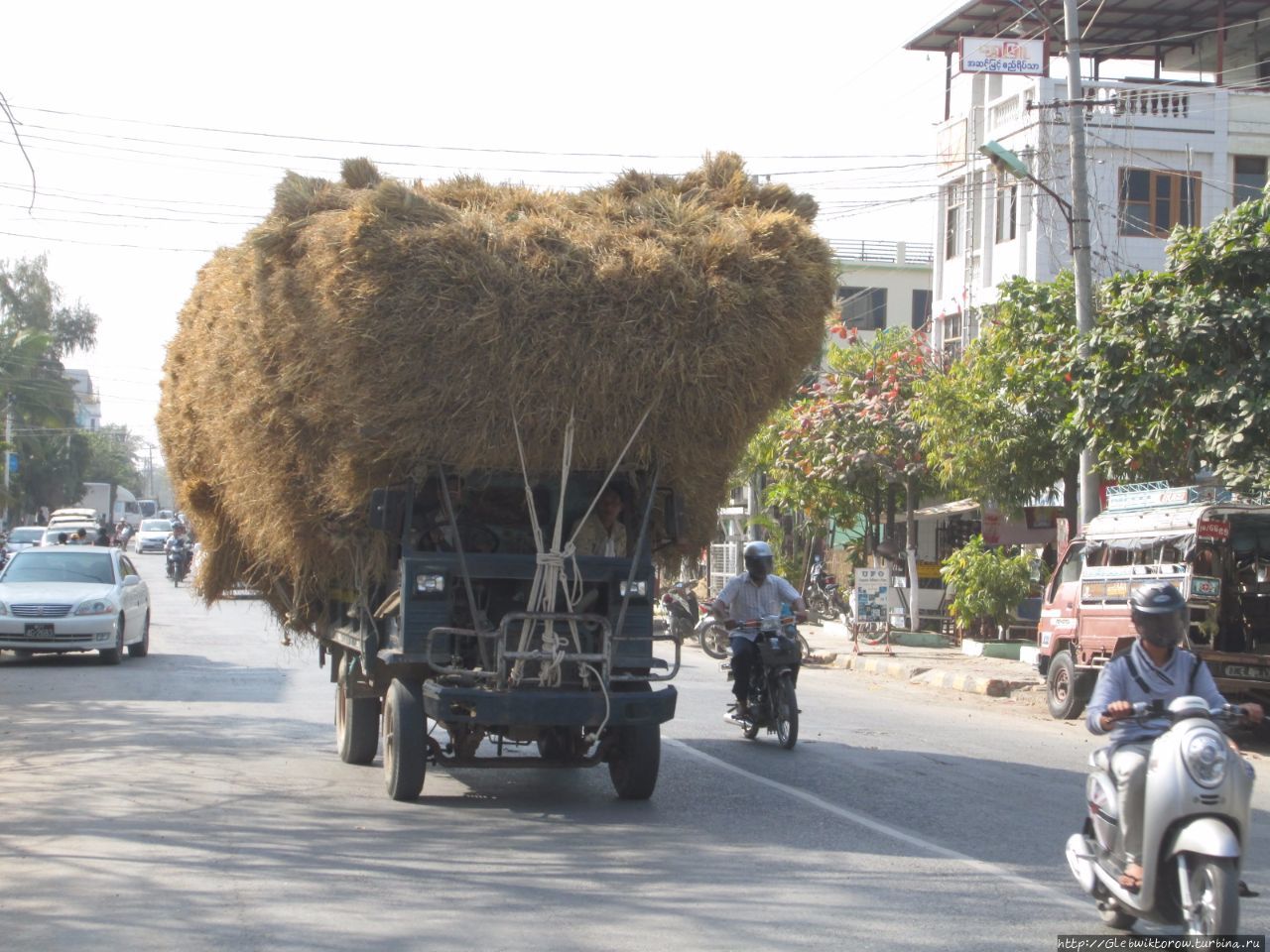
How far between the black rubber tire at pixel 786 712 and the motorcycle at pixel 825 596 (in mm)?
17414

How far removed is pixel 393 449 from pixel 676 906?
3.51 m

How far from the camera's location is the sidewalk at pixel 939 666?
19047 mm

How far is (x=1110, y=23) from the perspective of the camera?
3119 centimetres

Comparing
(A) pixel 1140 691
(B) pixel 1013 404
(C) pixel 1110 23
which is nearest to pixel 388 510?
(A) pixel 1140 691

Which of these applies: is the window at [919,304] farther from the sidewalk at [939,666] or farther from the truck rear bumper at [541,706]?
the truck rear bumper at [541,706]

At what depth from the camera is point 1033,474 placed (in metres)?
20.8

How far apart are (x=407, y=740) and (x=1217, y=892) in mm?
5132

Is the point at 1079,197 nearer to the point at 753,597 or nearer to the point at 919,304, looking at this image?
the point at 753,597

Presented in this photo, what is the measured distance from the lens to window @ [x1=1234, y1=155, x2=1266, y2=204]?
28.8 m

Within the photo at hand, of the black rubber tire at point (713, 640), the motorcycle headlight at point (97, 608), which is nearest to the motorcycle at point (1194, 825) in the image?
the motorcycle headlight at point (97, 608)

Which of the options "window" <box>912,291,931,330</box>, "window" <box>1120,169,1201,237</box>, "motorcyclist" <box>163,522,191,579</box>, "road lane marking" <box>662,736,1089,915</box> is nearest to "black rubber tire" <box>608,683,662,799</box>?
"road lane marking" <box>662,736,1089,915</box>

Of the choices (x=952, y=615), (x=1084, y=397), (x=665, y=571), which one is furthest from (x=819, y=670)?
(x=665, y=571)

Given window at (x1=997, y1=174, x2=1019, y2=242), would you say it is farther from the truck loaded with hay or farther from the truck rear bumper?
the truck rear bumper

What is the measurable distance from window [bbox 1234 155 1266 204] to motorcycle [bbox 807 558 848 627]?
11432 mm
